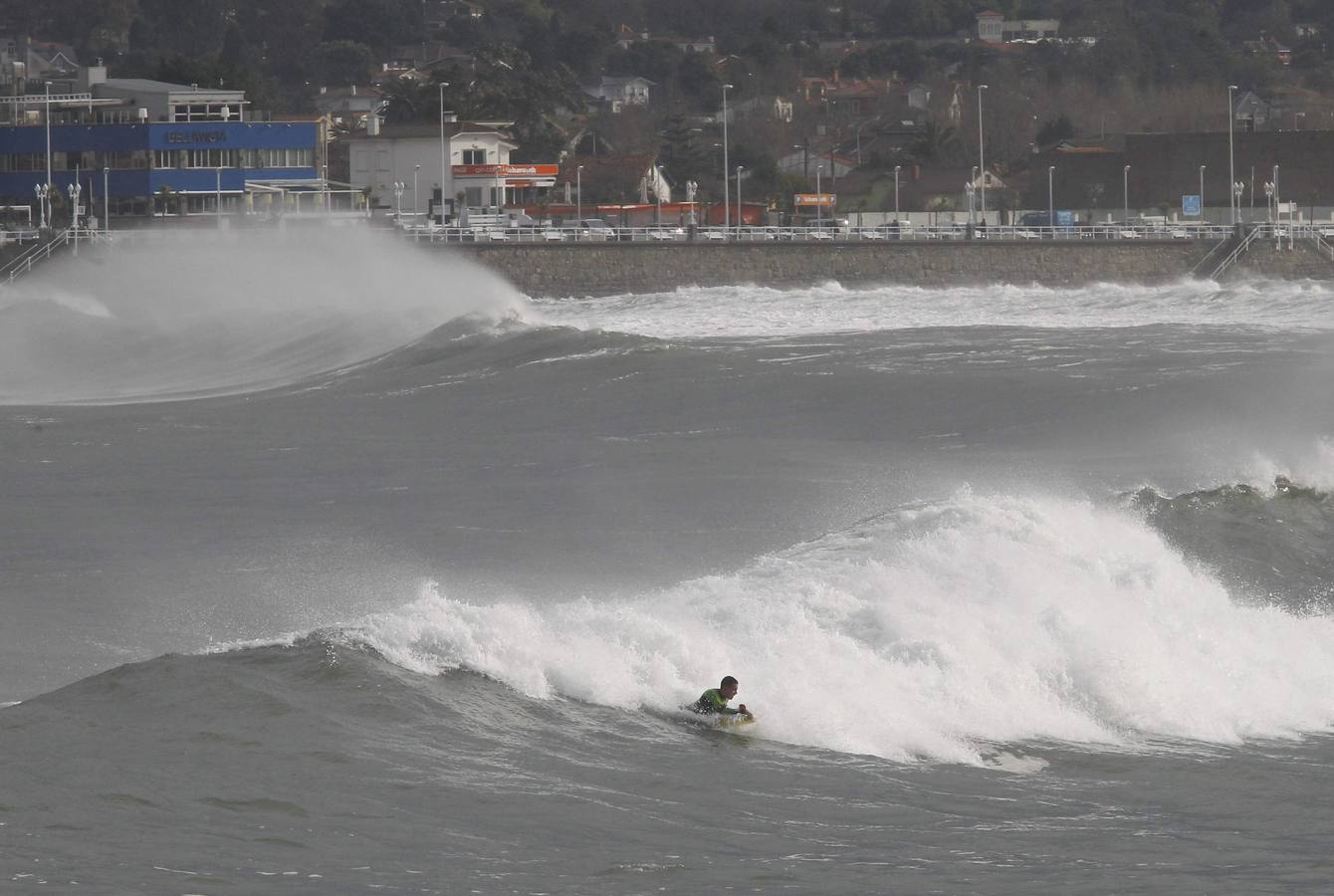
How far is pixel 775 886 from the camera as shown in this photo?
11.9 m

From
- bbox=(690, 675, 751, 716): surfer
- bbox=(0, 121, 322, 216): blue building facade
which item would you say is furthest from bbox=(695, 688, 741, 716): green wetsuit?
bbox=(0, 121, 322, 216): blue building facade

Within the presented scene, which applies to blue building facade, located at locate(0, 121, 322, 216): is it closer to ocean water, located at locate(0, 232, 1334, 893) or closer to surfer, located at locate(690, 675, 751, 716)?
ocean water, located at locate(0, 232, 1334, 893)

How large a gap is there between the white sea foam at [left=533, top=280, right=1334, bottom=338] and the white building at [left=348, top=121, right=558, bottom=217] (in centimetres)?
2809

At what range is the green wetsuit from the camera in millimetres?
15383

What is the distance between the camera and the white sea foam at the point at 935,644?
16.1 m

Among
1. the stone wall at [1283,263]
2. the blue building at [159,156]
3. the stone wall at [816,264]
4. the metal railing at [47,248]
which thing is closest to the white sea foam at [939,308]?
the stone wall at [816,264]

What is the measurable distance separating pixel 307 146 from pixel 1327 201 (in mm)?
48462

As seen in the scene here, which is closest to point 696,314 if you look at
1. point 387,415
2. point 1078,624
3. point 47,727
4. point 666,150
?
point 387,415

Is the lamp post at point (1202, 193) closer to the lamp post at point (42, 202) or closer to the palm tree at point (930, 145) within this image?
the palm tree at point (930, 145)

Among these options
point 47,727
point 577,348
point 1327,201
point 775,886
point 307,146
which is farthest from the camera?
point 1327,201

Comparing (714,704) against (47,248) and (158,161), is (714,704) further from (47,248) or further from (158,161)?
(158,161)

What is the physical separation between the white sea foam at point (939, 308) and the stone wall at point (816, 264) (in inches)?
24.7

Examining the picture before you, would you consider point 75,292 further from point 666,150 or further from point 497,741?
point 666,150

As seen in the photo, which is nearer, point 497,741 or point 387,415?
point 497,741
